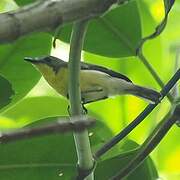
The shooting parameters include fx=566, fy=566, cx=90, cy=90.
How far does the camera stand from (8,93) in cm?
85

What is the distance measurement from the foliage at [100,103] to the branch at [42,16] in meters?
0.52

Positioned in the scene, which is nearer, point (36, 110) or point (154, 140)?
point (154, 140)

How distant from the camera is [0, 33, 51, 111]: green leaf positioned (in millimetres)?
907

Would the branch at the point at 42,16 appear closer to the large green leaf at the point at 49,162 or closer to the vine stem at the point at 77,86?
the vine stem at the point at 77,86

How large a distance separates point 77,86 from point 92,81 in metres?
0.35

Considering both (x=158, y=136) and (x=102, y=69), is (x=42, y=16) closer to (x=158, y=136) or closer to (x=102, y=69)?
(x=158, y=136)

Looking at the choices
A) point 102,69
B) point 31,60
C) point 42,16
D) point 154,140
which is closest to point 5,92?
point 31,60

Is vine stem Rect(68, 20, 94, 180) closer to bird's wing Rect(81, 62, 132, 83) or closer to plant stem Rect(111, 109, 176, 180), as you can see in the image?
plant stem Rect(111, 109, 176, 180)

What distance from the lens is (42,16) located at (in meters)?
0.28

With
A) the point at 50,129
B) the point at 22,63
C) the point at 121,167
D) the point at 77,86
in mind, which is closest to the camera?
the point at 50,129

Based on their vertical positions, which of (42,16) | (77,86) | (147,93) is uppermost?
(42,16)

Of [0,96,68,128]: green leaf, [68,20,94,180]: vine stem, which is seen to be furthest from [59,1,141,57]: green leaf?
[68,20,94,180]: vine stem

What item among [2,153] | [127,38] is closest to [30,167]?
[2,153]

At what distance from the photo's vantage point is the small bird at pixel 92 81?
849 mm
